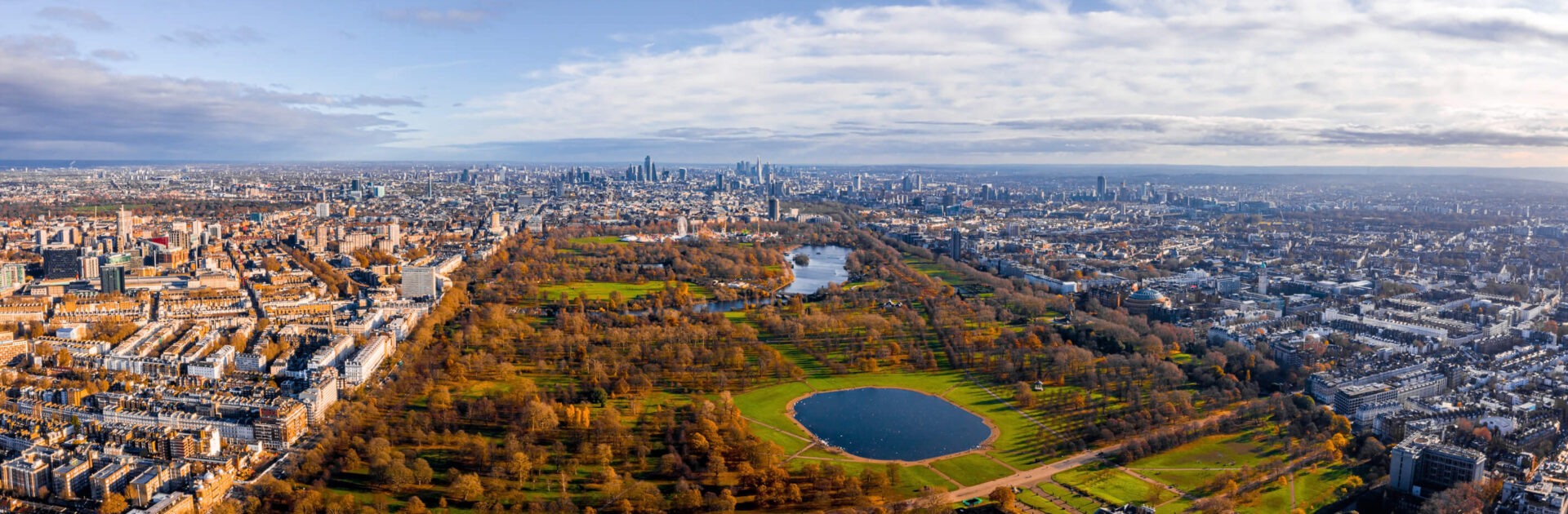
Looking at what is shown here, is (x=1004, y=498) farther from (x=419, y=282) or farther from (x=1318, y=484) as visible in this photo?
(x=419, y=282)

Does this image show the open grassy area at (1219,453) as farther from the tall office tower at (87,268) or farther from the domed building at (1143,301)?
the tall office tower at (87,268)

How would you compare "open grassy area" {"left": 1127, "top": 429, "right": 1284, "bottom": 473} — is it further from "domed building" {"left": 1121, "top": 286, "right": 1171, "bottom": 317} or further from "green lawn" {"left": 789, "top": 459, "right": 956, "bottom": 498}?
"domed building" {"left": 1121, "top": 286, "right": 1171, "bottom": 317}

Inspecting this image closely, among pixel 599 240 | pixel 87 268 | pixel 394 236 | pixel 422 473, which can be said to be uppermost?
pixel 394 236

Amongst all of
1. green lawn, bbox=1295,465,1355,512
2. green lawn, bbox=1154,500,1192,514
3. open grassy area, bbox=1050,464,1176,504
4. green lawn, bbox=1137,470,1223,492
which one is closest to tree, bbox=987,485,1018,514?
open grassy area, bbox=1050,464,1176,504

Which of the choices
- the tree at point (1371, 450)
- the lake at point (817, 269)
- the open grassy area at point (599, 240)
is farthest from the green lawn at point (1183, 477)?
the open grassy area at point (599, 240)

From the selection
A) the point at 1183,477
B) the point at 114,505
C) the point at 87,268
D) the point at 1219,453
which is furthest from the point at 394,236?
the point at 1183,477

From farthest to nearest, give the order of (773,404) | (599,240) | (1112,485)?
1. (599,240)
2. (773,404)
3. (1112,485)
